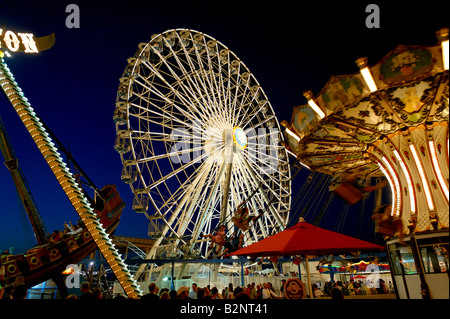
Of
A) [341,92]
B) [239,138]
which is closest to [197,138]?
[239,138]

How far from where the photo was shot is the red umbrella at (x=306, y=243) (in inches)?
219

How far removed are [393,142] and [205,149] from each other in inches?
405

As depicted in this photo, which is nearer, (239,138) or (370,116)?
(370,116)

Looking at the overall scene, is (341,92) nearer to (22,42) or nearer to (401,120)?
(401,120)

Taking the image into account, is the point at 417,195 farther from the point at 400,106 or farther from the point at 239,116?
the point at 239,116

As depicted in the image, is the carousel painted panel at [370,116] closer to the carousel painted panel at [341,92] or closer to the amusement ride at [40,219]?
the carousel painted panel at [341,92]

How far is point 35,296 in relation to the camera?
876 cm

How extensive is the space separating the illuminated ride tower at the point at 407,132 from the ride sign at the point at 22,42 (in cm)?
478

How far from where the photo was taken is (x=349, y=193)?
27.5 feet

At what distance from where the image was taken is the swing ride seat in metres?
8.27

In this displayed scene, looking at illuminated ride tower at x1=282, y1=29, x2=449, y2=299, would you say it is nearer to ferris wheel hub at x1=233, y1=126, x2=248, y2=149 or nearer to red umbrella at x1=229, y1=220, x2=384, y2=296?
red umbrella at x1=229, y1=220, x2=384, y2=296

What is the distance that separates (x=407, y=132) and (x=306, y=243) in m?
3.53

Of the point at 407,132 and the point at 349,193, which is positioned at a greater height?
the point at 407,132

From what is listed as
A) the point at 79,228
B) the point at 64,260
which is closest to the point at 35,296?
the point at 64,260
